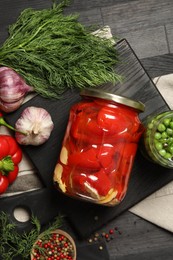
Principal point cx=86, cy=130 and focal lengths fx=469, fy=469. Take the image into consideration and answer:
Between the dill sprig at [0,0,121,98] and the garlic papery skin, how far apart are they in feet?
0.21

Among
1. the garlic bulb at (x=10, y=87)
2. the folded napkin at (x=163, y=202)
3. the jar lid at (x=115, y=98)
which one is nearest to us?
the jar lid at (x=115, y=98)

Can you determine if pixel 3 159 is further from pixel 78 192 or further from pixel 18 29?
pixel 18 29

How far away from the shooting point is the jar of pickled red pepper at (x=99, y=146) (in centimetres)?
124

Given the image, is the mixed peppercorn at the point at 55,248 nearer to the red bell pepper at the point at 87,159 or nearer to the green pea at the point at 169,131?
the red bell pepper at the point at 87,159

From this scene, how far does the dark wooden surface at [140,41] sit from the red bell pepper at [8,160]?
34 cm

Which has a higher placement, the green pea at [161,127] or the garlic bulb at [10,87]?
the garlic bulb at [10,87]

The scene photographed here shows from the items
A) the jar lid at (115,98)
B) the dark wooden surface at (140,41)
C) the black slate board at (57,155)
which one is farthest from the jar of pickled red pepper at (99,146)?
the dark wooden surface at (140,41)

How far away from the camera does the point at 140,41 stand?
1481 mm

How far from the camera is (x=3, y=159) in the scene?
1.32 metres

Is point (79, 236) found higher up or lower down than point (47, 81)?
lower down

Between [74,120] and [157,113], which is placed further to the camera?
[157,113]

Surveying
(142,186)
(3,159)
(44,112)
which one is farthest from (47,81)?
(142,186)

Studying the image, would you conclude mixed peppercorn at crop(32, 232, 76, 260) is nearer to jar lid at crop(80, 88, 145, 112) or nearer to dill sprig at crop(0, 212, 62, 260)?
dill sprig at crop(0, 212, 62, 260)

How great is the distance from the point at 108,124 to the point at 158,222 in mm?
413
